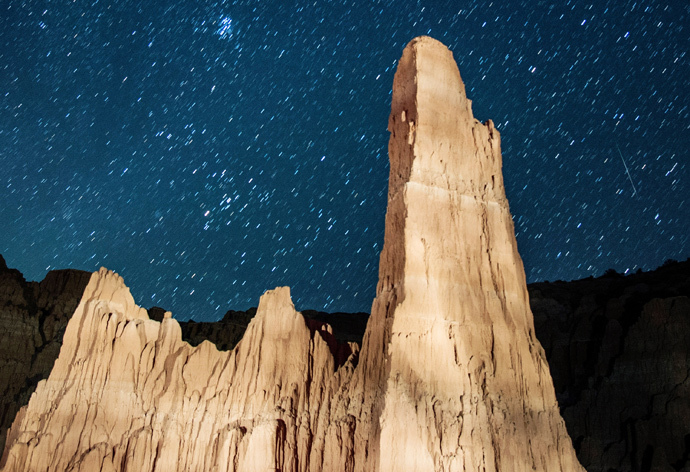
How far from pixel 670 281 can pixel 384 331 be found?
36.6m

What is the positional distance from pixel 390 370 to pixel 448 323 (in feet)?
10.0

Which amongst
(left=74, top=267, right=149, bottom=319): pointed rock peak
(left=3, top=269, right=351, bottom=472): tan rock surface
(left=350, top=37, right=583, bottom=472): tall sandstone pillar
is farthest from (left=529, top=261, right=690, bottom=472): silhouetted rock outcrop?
(left=74, top=267, right=149, bottom=319): pointed rock peak

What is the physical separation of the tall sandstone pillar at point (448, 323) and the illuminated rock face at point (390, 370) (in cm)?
6

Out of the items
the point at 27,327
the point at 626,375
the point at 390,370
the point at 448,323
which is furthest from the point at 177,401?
the point at 27,327

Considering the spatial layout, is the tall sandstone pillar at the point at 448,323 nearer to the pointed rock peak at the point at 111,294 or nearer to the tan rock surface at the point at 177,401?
the tan rock surface at the point at 177,401

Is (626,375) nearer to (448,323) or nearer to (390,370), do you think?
(448,323)

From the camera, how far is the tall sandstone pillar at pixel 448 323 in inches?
890

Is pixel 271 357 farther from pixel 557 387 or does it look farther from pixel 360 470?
pixel 557 387

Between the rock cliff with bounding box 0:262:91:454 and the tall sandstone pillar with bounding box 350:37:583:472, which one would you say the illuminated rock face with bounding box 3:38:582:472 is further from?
the rock cliff with bounding box 0:262:91:454

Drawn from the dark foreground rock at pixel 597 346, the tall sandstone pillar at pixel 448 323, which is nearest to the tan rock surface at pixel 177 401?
the tall sandstone pillar at pixel 448 323

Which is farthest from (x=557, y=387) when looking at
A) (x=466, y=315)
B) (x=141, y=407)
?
(x=141, y=407)

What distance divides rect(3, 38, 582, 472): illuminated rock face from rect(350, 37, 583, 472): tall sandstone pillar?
6 cm

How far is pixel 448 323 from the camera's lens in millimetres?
24531

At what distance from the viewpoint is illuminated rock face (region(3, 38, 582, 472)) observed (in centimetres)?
2317
